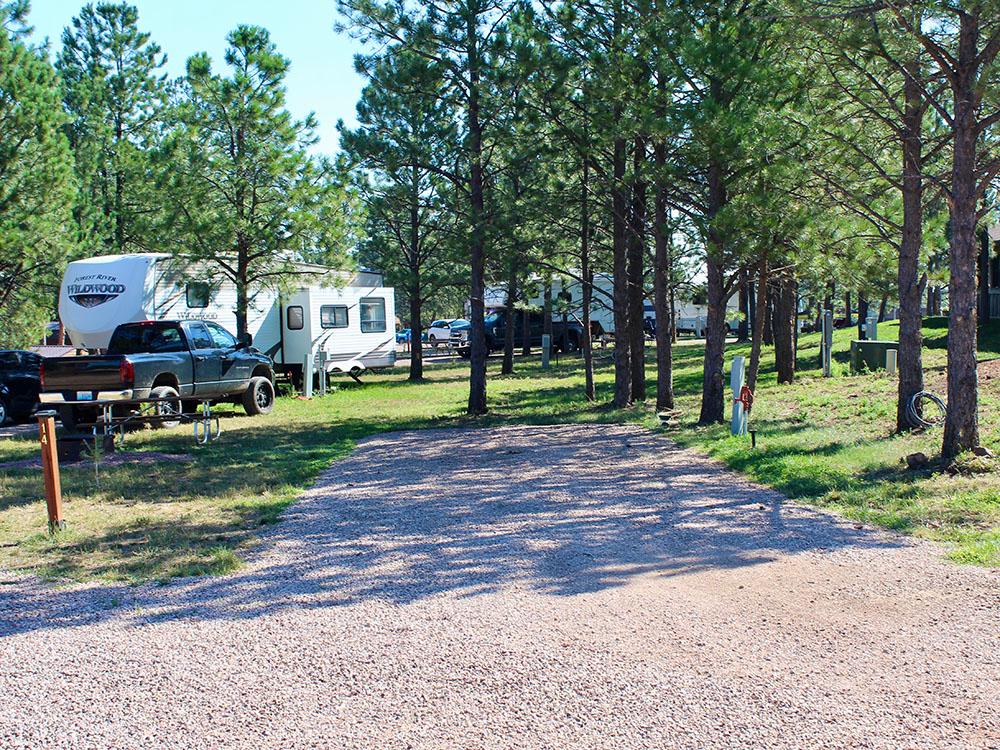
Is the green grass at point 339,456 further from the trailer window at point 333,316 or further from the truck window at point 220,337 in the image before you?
the trailer window at point 333,316

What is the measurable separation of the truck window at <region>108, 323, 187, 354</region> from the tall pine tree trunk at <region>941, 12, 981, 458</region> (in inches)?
473

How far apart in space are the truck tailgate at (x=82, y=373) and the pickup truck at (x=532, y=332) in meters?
23.6

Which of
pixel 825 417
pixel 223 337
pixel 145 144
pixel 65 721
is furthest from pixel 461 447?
pixel 145 144

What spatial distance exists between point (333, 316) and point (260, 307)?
2245mm

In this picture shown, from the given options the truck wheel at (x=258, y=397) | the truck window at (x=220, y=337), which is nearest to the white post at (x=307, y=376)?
the truck wheel at (x=258, y=397)

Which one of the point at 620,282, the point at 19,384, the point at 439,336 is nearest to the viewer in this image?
the point at 620,282

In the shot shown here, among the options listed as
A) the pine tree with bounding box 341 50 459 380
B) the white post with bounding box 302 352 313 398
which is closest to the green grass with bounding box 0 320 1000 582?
the white post with bounding box 302 352 313 398

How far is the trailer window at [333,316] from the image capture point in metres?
24.4

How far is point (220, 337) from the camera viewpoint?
17516 millimetres

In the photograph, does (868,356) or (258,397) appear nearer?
(258,397)

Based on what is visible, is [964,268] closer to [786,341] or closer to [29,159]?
[786,341]

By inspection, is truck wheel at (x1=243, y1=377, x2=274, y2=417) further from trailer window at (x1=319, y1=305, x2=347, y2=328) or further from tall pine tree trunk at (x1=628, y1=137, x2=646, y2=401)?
tall pine tree trunk at (x1=628, y1=137, x2=646, y2=401)

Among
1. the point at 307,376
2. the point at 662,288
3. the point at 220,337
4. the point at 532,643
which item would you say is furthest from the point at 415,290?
the point at 532,643

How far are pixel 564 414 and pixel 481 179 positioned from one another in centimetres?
436
